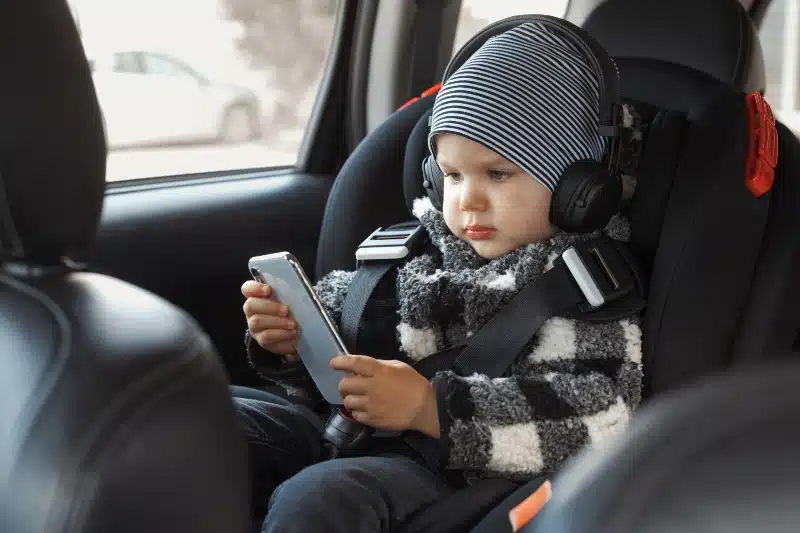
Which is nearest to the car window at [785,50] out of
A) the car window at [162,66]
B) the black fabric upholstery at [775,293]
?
the black fabric upholstery at [775,293]

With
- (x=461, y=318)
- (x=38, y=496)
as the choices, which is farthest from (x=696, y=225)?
(x=38, y=496)

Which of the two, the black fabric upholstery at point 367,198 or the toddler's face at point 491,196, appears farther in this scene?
the black fabric upholstery at point 367,198

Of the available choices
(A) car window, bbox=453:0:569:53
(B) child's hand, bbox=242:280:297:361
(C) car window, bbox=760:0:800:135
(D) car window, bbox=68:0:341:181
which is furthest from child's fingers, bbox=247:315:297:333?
(C) car window, bbox=760:0:800:135

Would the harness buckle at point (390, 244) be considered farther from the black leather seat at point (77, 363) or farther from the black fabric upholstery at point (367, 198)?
the black leather seat at point (77, 363)

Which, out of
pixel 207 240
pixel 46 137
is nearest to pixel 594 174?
pixel 46 137

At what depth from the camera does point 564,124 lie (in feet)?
4.19

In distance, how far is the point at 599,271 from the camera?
1233 mm

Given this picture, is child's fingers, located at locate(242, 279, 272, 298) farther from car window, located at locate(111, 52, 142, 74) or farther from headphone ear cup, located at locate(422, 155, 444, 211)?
car window, located at locate(111, 52, 142, 74)

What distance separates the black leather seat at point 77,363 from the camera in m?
0.65

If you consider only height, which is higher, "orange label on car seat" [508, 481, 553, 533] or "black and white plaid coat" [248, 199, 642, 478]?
"orange label on car seat" [508, 481, 553, 533]

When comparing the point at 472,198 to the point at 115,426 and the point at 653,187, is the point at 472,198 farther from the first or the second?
the point at 115,426

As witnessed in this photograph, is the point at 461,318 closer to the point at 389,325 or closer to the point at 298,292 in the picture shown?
the point at 389,325

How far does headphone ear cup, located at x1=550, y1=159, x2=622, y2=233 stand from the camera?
1221 mm

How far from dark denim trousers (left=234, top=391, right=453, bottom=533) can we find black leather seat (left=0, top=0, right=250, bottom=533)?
0.92 ft
